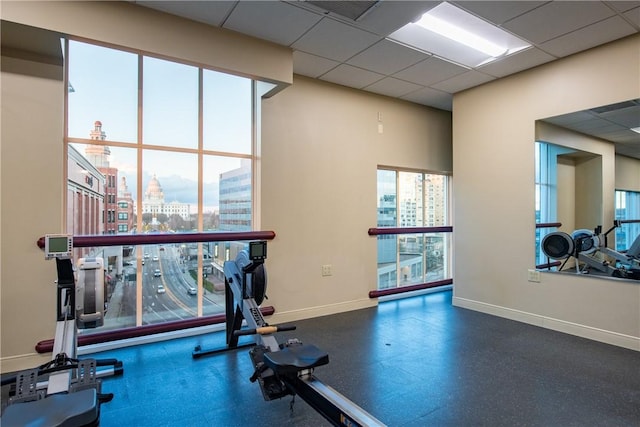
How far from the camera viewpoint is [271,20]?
311 centimetres

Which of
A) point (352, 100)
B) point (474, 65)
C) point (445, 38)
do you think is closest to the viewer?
point (445, 38)

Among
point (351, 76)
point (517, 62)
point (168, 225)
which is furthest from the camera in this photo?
point (351, 76)

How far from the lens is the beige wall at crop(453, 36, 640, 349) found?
347cm

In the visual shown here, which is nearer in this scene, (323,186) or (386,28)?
(386,28)

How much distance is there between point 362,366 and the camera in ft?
9.72

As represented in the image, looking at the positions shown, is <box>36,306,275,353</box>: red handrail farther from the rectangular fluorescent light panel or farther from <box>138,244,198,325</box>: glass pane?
the rectangular fluorescent light panel

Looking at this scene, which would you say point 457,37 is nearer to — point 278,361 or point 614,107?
point 614,107

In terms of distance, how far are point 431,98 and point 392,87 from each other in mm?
836

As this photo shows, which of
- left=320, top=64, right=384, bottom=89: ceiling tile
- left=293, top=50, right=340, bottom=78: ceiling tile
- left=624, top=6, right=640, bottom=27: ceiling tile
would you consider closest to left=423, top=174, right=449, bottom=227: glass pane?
left=320, top=64, right=384, bottom=89: ceiling tile

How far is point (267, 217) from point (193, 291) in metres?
1.18

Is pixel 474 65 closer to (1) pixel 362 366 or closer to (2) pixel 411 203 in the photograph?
(2) pixel 411 203

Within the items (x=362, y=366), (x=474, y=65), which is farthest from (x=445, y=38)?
(x=362, y=366)

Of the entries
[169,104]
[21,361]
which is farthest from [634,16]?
[21,361]

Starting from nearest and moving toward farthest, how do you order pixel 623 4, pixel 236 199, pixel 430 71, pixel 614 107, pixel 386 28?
pixel 623 4
pixel 386 28
pixel 614 107
pixel 236 199
pixel 430 71
